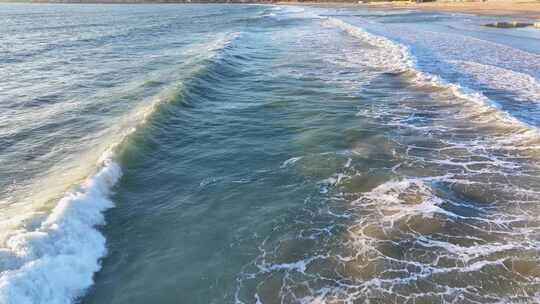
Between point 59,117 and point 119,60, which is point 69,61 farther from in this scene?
point 59,117

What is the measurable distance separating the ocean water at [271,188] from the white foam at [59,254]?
41mm

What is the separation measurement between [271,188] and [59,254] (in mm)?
5936

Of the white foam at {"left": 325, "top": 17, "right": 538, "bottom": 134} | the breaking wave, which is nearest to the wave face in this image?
the breaking wave

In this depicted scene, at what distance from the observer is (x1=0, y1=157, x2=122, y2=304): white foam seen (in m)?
8.36

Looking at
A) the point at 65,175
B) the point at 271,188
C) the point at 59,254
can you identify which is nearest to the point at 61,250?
the point at 59,254

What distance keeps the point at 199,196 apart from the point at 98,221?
2.82 meters

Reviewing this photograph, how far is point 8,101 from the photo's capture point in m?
22.0

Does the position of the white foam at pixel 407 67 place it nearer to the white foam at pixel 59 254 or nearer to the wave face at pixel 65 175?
the wave face at pixel 65 175

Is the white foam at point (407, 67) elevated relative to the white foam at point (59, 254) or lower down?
elevated

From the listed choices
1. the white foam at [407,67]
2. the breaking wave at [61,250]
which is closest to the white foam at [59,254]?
the breaking wave at [61,250]

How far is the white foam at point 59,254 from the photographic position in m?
8.36

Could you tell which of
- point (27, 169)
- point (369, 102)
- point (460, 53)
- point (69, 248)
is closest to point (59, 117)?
point (27, 169)

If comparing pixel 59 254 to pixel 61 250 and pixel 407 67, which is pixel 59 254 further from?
pixel 407 67

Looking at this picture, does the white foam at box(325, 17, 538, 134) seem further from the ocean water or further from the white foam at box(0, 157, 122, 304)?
the white foam at box(0, 157, 122, 304)
